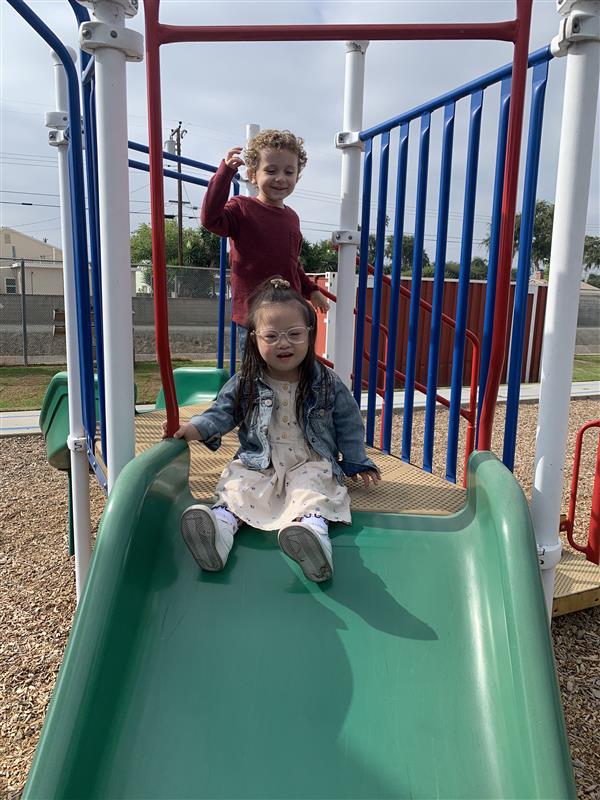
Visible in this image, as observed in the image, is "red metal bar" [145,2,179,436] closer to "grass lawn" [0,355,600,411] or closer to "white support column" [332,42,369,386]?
"white support column" [332,42,369,386]

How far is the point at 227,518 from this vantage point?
179 centimetres

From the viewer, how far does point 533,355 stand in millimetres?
12555

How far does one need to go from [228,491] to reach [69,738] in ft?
2.66

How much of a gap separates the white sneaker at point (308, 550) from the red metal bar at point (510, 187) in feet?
2.15

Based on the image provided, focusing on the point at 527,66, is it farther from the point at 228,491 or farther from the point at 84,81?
the point at 84,81

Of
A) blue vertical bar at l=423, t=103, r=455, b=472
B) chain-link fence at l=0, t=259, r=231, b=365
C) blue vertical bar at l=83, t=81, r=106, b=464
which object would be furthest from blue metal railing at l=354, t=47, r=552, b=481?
chain-link fence at l=0, t=259, r=231, b=365

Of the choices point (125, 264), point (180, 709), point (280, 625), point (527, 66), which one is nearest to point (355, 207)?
point (527, 66)

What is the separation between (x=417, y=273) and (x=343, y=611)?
1522 mm

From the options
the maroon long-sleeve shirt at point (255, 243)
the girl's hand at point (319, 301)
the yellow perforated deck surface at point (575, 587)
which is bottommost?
the yellow perforated deck surface at point (575, 587)

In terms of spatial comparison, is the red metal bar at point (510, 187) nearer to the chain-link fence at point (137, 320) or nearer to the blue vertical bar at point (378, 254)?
the blue vertical bar at point (378, 254)

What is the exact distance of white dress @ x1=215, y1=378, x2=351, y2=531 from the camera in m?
1.81

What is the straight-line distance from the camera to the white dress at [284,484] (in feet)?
5.95

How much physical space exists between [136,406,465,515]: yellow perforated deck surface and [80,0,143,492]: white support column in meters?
0.51

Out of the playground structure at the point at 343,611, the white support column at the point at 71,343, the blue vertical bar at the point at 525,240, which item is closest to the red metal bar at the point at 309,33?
the playground structure at the point at 343,611
